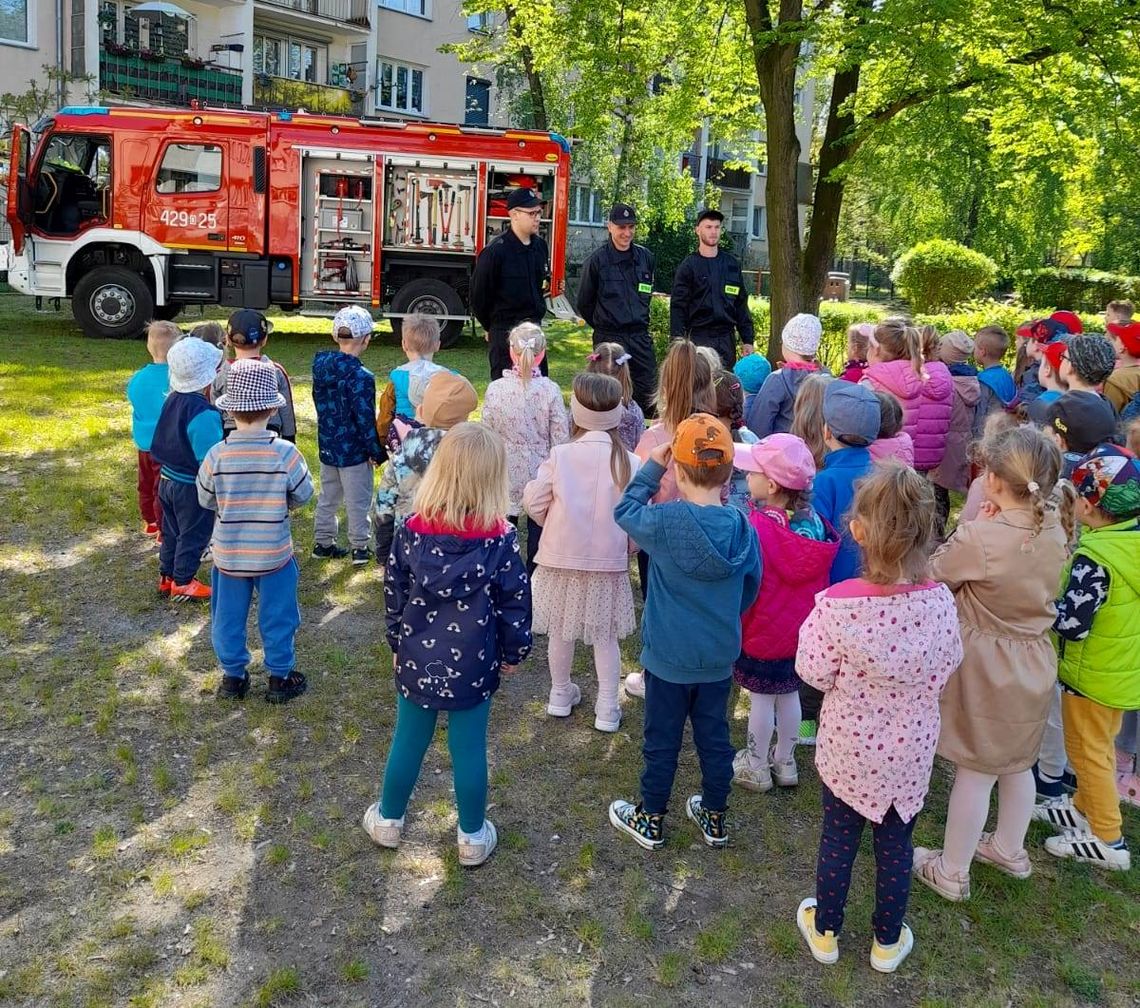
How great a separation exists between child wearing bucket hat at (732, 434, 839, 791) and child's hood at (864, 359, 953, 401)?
2.04 meters

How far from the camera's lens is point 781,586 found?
3.75m

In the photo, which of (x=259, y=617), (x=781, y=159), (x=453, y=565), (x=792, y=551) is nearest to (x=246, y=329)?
(x=259, y=617)

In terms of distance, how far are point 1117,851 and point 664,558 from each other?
1936mm

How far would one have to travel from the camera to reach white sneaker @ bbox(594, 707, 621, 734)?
4543mm

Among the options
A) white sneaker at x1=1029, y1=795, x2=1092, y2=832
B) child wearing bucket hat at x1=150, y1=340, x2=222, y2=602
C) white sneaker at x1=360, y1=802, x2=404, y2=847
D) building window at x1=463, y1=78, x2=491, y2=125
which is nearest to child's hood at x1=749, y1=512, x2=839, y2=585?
white sneaker at x1=1029, y1=795, x2=1092, y2=832

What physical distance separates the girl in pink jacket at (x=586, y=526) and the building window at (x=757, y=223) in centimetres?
4901

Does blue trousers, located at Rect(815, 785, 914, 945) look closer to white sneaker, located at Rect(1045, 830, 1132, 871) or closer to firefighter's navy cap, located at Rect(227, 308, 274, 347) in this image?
white sneaker, located at Rect(1045, 830, 1132, 871)

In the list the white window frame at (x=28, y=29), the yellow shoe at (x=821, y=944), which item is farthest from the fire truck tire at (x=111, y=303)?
the yellow shoe at (x=821, y=944)

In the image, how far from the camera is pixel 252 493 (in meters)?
4.35

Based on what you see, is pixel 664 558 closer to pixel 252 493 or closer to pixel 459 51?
pixel 252 493

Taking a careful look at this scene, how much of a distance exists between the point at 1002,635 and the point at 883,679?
0.61 metres

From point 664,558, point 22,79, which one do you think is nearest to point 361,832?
point 664,558

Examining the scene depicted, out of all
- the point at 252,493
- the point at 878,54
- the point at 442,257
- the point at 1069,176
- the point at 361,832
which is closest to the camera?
the point at 361,832

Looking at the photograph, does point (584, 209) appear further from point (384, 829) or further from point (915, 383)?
point (384, 829)
